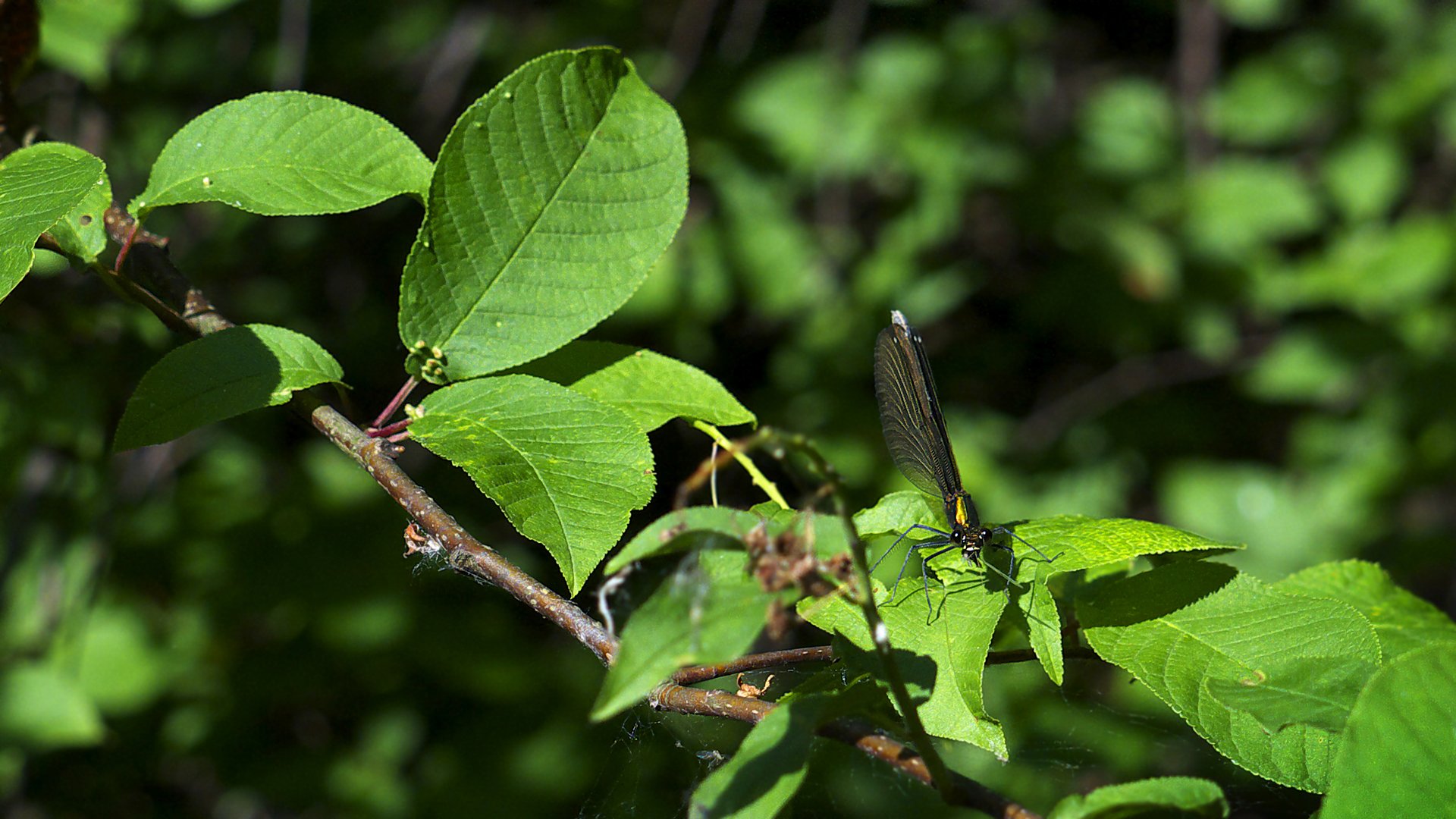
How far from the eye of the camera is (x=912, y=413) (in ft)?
3.98

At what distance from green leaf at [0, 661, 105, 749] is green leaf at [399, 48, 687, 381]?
199 cm

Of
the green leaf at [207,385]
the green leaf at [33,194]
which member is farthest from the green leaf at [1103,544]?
the green leaf at [33,194]

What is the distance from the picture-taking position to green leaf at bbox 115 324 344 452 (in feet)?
2.89

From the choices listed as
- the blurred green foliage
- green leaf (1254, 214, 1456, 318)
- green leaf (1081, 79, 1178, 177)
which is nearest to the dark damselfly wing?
the blurred green foliage

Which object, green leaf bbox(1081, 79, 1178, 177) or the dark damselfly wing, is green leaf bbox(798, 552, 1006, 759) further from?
green leaf bbox(1081, 79, 1178, 177)

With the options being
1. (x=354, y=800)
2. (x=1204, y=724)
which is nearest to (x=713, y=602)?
(x=1204, y=724)

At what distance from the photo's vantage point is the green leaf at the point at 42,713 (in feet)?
7.76

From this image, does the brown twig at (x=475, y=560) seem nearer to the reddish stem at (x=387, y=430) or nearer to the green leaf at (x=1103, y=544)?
the reddish stem at (x=387, y=430)

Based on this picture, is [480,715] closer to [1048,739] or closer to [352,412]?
[1048,739]

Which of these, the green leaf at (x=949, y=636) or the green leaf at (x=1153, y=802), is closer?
the green leaf at (x=1153, y=802)

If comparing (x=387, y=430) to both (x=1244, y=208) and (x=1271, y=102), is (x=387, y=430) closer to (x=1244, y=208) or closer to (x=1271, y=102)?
(x=1244, y=208)

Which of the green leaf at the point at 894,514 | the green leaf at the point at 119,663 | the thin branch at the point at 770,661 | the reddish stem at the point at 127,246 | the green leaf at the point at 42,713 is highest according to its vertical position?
the reddish stem at the point at 127,246

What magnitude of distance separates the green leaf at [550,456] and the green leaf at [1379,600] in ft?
2.36

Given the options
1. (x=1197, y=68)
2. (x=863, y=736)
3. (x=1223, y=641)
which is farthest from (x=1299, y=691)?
(x=1197, y=68)
